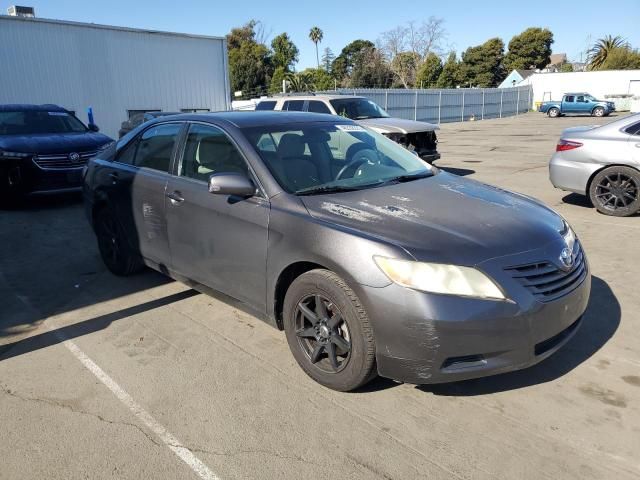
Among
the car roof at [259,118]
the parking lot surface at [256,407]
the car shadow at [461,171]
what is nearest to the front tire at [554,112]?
the car shadow at [461,171]

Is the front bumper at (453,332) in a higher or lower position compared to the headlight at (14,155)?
lower

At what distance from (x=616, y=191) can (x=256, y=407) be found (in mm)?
6525

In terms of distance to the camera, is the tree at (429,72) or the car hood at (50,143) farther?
the tree at (429,72)

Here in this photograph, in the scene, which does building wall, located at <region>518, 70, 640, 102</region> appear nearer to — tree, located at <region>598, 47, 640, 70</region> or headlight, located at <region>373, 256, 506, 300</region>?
tree, located at <region>598, 47, 640, 70</region>

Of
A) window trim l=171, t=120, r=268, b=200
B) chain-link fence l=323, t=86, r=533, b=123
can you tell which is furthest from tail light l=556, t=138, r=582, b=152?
chain-link fence l=323, t=86, r=533, b=123

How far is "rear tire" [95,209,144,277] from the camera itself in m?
5.09

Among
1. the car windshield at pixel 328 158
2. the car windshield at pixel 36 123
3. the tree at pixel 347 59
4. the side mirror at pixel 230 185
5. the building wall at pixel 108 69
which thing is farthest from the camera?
the tree at pixel 347 59

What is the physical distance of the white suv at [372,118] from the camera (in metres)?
10.8

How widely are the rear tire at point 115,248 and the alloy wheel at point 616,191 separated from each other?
6.36 meters

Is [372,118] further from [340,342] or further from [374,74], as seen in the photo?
[374,74]

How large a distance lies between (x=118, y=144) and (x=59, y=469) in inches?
140

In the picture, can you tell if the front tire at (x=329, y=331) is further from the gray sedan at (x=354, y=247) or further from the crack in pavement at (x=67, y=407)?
the crack in pavement at (x=67, y=407)

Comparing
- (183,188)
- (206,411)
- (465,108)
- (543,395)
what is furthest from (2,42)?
(465,108)

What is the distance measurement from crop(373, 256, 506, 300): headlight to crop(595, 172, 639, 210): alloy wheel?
5.76 m
